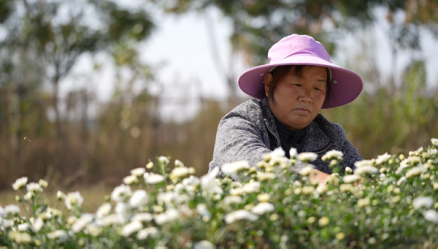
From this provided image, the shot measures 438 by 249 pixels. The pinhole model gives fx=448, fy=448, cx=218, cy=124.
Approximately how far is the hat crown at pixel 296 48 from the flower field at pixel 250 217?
844 millimetres

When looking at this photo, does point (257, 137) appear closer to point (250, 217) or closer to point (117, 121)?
point (250, 217)

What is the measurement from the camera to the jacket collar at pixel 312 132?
2.18 metres

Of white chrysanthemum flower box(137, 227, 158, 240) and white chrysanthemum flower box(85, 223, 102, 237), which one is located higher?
white chrysanthemum flower box(85, 223, 102, 237)

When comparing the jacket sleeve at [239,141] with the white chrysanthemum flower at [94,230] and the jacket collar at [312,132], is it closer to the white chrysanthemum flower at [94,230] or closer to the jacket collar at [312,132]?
the jacket collar at [312,132]

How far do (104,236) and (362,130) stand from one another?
632cm

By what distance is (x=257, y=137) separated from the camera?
1927 mm

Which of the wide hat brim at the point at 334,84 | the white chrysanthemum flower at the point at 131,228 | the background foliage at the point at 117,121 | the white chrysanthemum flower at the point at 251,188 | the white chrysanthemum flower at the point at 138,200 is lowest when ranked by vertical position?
the white chrysanthemum flower at the point at 131,228

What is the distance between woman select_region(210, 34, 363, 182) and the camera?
6.51ft

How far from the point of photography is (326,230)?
1104 millimetres

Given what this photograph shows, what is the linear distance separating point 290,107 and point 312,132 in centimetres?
31

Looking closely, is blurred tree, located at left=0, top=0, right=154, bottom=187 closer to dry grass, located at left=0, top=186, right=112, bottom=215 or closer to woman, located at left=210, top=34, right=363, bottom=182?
dry grass, located at left=0, top=186, right=112, bottom=215

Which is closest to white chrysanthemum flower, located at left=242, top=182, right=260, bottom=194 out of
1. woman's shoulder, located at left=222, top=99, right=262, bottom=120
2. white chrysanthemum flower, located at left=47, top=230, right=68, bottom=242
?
white chrysanthemum flower, located at left=47, top=230, right=68, bottom=242

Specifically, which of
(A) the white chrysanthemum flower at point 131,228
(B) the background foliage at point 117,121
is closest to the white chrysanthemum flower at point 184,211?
(A) the white chrysanthemum flower at point 131,228

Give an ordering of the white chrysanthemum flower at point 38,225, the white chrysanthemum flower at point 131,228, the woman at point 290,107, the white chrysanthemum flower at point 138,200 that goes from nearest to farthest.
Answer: the white chrysanthemum flower at point 131,228 < the white chrysanthemum flower at point 138,200 < the white chrysanthemum flower at point 38,225 < the woman at point 290,107
